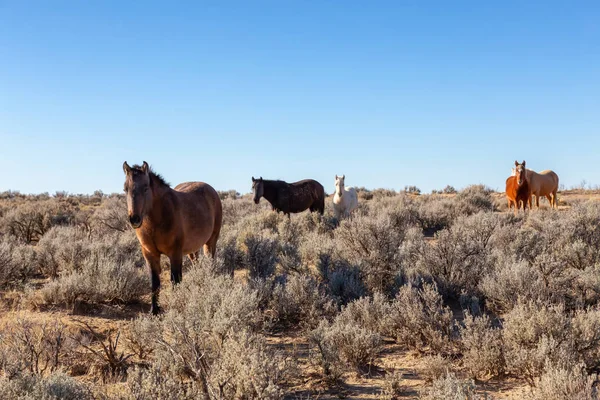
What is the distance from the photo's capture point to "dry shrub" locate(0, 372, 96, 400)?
2.83 m

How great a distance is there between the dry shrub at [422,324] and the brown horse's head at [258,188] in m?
11.5

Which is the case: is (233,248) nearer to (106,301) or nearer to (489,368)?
(106,301)

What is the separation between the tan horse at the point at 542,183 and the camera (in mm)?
17938

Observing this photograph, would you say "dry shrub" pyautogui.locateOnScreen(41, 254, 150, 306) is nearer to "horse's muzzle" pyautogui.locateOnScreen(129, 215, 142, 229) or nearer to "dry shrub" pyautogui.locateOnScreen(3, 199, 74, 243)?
"horse's muzzle" pyautogui.locateOnScreen(129, 215, 142, 229)

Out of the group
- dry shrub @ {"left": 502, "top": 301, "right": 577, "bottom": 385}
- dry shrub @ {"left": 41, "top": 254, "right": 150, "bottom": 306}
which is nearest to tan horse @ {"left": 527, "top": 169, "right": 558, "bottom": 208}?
dry shrub @ {"left": 502, "top": 301, "right": 577, "bottom": 385}

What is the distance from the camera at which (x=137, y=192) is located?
220 inches

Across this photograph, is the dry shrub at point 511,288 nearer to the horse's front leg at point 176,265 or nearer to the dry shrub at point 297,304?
the dry shrub at point 297,304

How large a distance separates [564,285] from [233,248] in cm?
562

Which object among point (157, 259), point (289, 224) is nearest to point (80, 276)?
point (157, 259)

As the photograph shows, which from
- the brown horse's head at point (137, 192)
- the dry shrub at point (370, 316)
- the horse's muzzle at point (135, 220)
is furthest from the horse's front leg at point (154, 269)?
the dry shrub at point (370, 316)

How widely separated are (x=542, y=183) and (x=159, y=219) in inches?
708

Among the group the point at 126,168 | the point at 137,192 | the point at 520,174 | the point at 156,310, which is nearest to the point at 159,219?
the point at 137,192

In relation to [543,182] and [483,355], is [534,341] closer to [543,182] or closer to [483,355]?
[483,355]

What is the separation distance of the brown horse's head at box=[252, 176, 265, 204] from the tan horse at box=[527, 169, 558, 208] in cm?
1042
